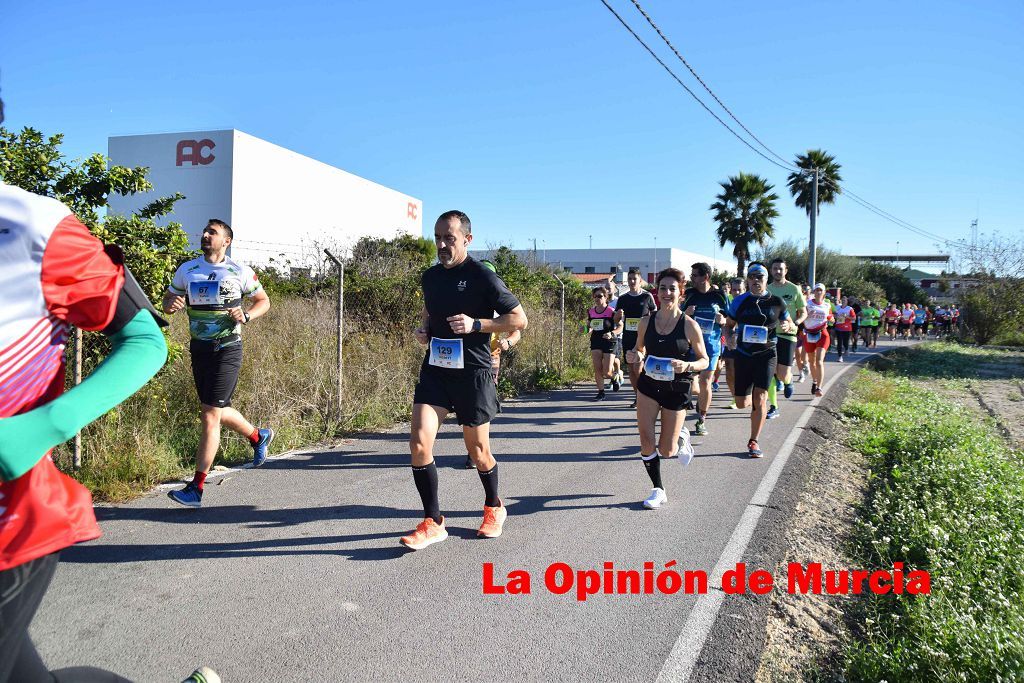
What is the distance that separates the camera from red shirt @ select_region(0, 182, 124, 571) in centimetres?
157

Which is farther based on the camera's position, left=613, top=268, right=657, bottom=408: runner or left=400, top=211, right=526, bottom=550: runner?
left=613, top=268, right=657, bottom=408: runner

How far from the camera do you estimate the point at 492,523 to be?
15.9 ft

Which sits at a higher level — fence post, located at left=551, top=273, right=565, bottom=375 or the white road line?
fence post, located at left=551, top=273, right=565, bottom=375

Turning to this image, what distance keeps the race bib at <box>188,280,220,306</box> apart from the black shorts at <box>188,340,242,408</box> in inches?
11.7

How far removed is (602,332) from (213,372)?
7.03 meters

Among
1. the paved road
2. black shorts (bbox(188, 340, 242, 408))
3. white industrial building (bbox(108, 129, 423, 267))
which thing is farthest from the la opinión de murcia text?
white industrial building (bbox(108, 129, 423, 267))

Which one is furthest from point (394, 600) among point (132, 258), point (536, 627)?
point (132, 258)

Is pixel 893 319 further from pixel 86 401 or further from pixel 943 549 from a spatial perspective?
pixel 86 401

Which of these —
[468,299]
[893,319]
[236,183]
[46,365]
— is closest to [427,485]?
[468,299]

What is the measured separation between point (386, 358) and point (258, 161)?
29288mm

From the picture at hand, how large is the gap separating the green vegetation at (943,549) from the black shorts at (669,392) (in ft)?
5.16

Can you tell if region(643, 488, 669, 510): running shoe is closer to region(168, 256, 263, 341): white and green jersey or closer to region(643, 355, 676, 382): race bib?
region(643, 355, 676, 382): race bib

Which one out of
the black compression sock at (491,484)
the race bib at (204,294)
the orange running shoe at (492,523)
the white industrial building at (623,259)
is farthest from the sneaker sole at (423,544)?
the white industrial building at (623,259)

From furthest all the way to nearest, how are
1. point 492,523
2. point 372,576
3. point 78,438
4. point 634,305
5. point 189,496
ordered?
point 634,305 < point 78,438 < point 189,496 < point 492,523 < point 372,576
